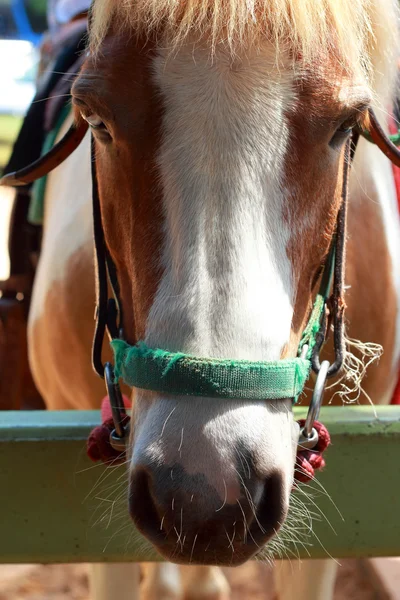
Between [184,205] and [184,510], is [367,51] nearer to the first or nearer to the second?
[184,205]

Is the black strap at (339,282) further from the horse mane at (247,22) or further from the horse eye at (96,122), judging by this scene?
the horse eye at (96,122)

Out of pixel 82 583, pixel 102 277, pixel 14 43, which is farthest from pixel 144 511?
pixel 14 43

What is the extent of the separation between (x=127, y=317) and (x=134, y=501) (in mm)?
388

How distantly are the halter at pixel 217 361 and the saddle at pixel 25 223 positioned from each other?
696 mm

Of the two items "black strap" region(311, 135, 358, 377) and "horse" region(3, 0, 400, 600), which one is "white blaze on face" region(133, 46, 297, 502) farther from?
"black strap" region(311, 135, 358, 377)

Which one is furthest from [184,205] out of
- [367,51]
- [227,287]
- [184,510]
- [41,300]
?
[41,300]

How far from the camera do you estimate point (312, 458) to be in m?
1.14

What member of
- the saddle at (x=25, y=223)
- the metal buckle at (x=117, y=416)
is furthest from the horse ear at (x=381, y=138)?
the saddle at (x=25, y=223)

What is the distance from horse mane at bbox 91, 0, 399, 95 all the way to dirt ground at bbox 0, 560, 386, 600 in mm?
2004

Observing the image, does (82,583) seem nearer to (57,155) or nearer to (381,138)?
(57,155)

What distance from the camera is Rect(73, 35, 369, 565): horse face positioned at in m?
0.94

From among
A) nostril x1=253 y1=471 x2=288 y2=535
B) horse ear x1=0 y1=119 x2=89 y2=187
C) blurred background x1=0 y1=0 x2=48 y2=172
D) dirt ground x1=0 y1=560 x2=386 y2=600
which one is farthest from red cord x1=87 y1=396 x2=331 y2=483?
blurred background x1=0 y1=0 x2=48 y2=172

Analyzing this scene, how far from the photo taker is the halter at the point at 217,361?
96 cm

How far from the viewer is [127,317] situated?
1.29 metres
